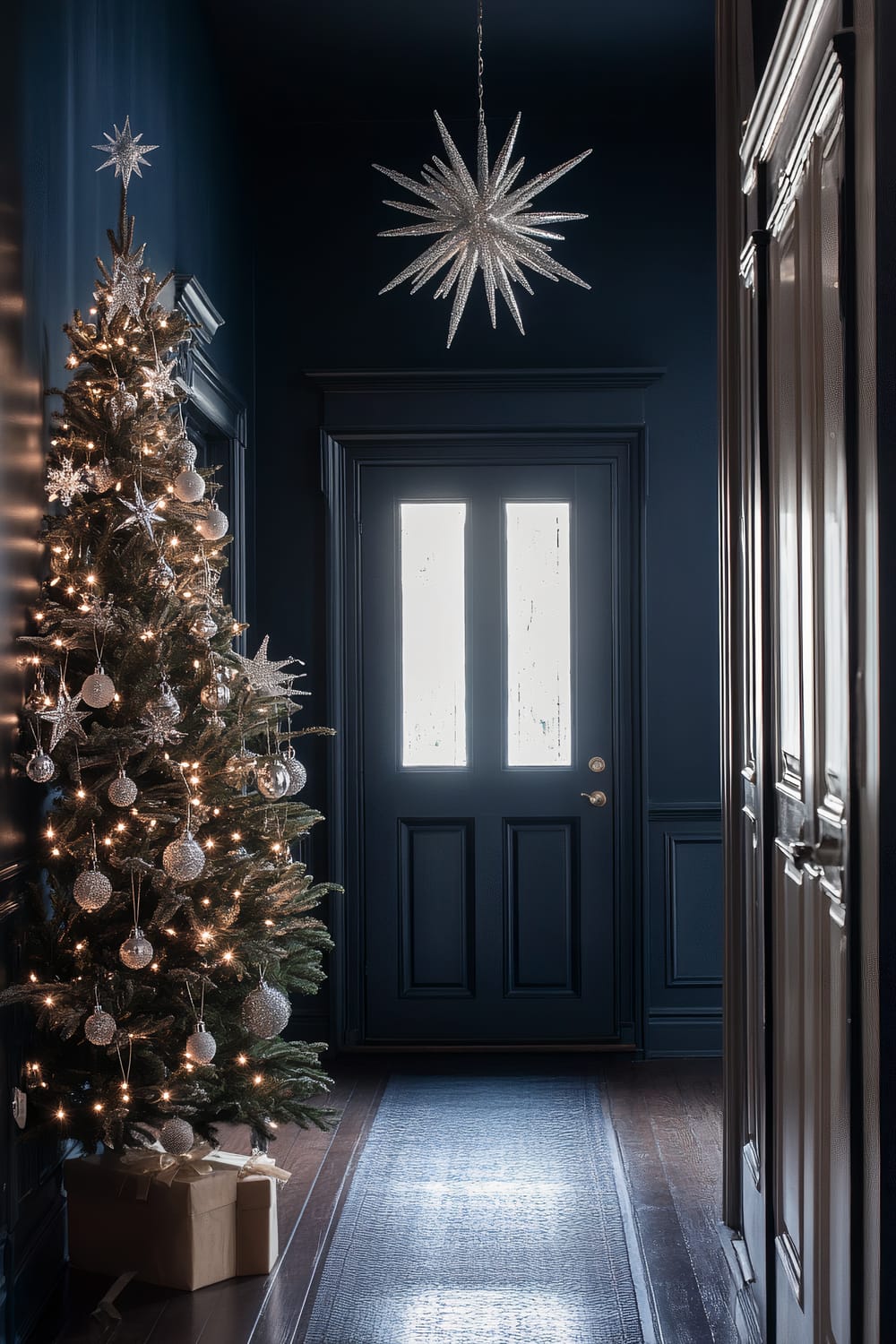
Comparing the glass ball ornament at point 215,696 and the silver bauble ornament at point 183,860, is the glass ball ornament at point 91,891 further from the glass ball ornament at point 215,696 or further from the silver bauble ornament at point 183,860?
the glass ball ornament at point 215,696

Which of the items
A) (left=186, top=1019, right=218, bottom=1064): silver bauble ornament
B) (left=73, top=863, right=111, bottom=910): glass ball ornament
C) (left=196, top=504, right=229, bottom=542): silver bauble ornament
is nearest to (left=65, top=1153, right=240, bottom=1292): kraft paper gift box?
(left=186, top=1019, right=218, bottom=1064): silver bauble ornament

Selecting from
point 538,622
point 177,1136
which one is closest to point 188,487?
point 177,1136

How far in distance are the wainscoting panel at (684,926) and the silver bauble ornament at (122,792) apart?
2557mm

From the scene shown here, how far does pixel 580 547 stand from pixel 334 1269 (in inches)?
106

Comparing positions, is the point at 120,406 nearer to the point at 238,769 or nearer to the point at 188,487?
the point at 188,487

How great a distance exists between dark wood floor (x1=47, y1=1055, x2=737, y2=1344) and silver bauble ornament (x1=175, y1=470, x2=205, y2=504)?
1745 millimetres

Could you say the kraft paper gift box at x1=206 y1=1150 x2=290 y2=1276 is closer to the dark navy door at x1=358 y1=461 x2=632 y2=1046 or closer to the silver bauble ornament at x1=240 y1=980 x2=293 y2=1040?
the silver bauble ornament at x1=240 y1=980 x2=293 y2=1040

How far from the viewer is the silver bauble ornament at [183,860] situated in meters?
2.35

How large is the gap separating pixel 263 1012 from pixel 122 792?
56cm

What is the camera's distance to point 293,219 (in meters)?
4.54

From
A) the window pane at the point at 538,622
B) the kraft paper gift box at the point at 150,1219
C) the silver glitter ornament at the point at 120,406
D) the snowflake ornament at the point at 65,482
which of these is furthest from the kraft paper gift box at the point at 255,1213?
the window pane at the point at 538,622

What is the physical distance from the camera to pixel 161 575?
8.20ft

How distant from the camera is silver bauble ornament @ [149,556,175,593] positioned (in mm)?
2498

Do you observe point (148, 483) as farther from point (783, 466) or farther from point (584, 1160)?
point (584, 1160)
